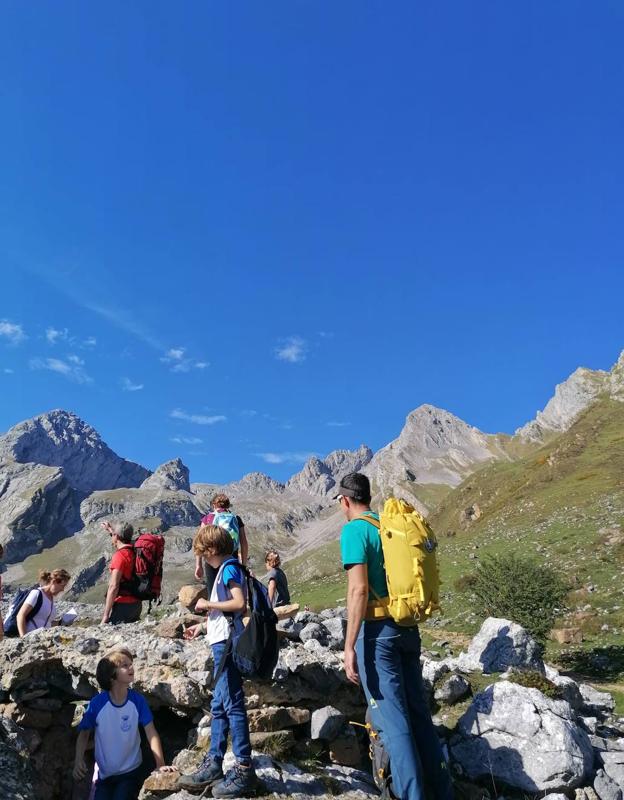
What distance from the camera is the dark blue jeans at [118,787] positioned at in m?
6.36

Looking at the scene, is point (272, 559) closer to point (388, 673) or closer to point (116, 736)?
point (116, 736)

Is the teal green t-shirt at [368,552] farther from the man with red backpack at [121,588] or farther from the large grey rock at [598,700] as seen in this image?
the large grey rock at [598,700]

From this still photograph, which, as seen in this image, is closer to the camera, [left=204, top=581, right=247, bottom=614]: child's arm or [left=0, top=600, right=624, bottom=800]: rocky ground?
[left=204, top=581, right=247, bottom=614]: child's arm

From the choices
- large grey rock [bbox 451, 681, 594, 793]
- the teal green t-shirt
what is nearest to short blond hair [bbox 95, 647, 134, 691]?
the teal green t-shirt

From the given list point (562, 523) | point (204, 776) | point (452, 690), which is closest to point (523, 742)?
point (452, 690)

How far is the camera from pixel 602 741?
28.7 ft

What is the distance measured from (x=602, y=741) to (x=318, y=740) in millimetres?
4767

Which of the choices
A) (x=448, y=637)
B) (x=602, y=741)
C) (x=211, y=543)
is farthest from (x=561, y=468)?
(x=211, y=543)

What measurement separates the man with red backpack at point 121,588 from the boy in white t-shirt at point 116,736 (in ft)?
11.4

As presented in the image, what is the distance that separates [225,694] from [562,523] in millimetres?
45059

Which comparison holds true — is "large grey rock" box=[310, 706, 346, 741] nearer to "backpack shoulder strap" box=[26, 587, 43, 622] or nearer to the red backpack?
the red backpack

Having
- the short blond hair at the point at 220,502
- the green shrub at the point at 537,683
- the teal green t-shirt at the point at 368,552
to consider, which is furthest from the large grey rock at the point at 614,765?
the short blond hair at the point at 220,502

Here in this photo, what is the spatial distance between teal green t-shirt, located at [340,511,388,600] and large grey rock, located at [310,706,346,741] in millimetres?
3028

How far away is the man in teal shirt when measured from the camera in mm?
5797
